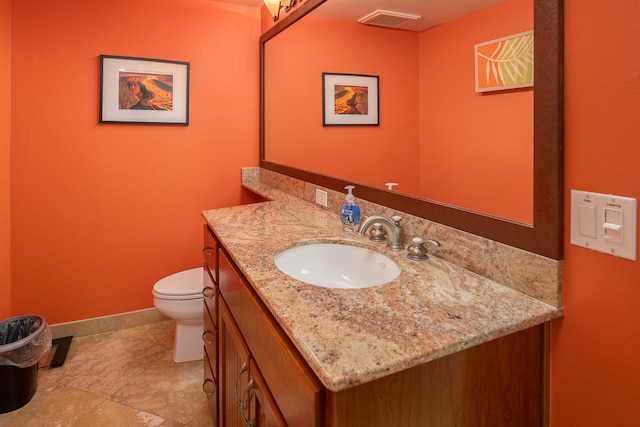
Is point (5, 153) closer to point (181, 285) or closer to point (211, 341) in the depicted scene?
point (181, 285)

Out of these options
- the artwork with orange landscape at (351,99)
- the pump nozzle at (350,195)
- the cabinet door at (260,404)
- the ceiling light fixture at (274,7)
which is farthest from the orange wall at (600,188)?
the ceiling light fixture at (274,7)

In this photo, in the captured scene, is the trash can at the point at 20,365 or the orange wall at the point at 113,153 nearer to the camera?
the trash can at the point at 20,365

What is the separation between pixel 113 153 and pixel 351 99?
160 centimetres

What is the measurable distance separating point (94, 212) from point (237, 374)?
6.06ft

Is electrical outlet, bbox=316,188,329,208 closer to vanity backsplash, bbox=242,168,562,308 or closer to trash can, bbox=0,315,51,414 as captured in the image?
vanity backsplash, bbox=242,168,562,308

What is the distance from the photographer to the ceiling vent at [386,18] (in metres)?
1.40

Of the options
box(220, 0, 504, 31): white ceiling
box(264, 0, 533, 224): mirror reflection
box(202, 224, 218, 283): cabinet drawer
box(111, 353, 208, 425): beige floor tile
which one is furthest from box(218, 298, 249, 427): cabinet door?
box(220, 0, 504, 31): white ceiling

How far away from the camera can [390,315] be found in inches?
31.6

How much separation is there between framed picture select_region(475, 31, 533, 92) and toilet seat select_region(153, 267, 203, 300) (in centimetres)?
170

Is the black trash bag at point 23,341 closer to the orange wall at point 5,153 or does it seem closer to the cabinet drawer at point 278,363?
A: the orange wall at point 5,153

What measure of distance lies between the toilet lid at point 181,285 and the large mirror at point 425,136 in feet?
2.77

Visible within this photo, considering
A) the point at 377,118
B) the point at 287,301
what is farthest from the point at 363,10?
the point at 287,301

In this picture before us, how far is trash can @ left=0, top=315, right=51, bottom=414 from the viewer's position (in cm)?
178

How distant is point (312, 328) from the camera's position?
2.44ft
